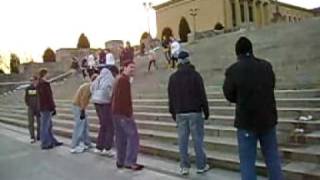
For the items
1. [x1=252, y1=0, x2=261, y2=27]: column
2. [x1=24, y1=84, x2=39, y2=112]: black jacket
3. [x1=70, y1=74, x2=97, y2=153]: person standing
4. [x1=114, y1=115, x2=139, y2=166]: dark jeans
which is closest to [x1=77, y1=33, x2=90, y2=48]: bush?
[x1=252, y1=0, x2=261, y2=27]: column

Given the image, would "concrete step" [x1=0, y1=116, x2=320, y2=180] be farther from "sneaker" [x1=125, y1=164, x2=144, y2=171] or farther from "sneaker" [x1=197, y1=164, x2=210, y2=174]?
"sneaker" [x1=125, y1=164, x2=144, y2=171]

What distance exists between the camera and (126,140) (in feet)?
31.6

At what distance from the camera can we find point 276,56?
61.2 feet

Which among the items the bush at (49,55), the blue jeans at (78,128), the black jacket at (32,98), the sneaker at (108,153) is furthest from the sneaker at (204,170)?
the bush at (49,55)

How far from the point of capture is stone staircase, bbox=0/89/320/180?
7945 mm

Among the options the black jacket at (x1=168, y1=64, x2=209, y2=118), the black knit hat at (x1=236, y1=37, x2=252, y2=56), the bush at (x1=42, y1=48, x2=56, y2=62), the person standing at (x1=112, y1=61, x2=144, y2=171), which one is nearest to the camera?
the black knit hat at (x1=236, y1=37, x2=252, y2=56)

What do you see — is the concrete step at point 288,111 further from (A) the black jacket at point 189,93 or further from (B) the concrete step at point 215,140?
(A) the black jacket at point 189,93

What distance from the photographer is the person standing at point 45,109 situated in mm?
13234

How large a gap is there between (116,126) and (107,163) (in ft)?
3.71

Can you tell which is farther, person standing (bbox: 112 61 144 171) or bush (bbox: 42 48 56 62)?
bush (bbox: 42 48 56 62)

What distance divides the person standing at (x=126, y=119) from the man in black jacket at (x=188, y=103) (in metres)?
1.16

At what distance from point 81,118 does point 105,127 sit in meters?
1.23

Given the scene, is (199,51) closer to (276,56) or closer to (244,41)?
(276,56)

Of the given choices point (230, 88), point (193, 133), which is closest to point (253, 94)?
point (230, 88)
